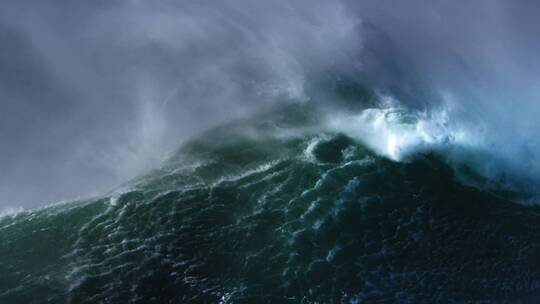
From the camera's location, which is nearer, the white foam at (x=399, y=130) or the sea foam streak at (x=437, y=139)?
the sea foam streak at (x=437, y=139)

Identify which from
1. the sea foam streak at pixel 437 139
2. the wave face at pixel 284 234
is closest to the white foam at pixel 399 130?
the sea foam streak at pixel 437 139

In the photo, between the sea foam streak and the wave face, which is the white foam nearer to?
the sea foam streak

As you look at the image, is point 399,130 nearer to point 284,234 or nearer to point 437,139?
point 437,139

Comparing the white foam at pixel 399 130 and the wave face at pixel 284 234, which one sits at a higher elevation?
the white foam at pixel 399 130

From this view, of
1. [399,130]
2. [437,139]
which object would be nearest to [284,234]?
[399,130]

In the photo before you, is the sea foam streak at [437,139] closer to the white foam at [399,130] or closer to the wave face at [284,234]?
the white foam at [399,130]

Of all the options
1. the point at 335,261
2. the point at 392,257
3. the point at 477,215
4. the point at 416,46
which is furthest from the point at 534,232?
the point at 416,46

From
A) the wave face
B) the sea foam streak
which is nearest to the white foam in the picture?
the sea foam streak

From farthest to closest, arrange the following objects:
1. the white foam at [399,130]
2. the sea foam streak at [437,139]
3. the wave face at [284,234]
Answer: the white foam at [399,130], the sea foam streak at [437,139], the wave face at [284,234]
